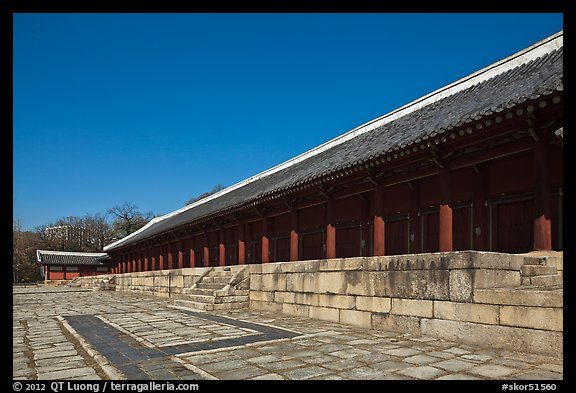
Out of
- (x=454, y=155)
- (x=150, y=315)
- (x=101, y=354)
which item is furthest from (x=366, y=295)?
(x=150, y=315)

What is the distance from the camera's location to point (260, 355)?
19.1 feet

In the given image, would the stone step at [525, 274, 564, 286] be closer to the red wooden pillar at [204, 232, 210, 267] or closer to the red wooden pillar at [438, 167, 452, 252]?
the red wooden pillar at [438, 167, 452, 252]

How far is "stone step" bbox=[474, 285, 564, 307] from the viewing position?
526 cm

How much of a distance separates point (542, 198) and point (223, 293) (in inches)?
322

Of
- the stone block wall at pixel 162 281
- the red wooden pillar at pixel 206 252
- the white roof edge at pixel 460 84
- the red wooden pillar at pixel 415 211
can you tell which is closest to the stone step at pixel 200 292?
the stone block wall at pixel 162 281

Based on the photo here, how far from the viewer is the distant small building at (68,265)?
54.2 m

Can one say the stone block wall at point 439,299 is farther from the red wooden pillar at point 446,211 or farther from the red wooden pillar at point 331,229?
the red wooden pillar at point 331,229

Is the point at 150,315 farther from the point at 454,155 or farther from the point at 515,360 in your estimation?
the point at 515,360

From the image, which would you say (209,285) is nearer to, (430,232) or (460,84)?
(430,232)

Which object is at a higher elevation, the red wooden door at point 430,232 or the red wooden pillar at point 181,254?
the red wooden door at point 430,232

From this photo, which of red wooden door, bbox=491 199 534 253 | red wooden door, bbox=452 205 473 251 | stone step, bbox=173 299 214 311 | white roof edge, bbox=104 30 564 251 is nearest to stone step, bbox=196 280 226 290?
stone step, bbox=173 299 214 311

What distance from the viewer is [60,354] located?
6.45m

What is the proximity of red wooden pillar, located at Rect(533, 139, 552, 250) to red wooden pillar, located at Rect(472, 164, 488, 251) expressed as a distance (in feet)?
6.19

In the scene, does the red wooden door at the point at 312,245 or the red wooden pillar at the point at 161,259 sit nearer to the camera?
the red wooden door at the point at 312,245
